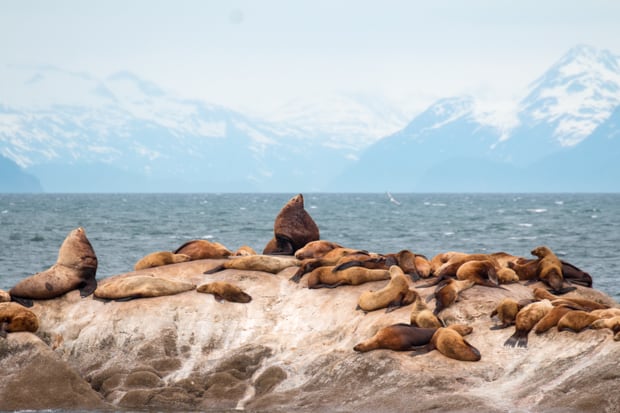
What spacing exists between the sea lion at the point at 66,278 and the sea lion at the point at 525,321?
7.08 meters

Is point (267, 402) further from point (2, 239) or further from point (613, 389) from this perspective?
point (2, 239)

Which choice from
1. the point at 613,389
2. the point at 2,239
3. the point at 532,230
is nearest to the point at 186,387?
the point at 613,389

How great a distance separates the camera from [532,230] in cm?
6162

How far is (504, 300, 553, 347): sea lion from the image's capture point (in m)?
13.1

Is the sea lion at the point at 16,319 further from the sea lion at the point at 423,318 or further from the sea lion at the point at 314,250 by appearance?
the sea lion at the point at 423,318

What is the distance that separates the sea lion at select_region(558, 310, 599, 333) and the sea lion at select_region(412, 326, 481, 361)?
1.24 m

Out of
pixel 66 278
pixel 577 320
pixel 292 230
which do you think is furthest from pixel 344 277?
pixel 66 278

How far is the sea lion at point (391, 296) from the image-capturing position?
572 inches

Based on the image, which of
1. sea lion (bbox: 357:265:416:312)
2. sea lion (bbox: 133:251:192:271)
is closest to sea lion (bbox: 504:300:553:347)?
sea lion (bbox: 357:265:416:312)

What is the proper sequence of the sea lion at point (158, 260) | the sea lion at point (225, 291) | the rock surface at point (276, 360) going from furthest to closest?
the sea lion at point (158, 260) < the sea lion at point (225, 291) < the rock surface at point (276, 360)

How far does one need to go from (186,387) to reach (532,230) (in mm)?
50682

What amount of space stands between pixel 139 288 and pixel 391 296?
4.12 meters

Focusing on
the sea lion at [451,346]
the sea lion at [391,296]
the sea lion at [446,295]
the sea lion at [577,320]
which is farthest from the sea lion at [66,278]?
the sea lion at [577,320]

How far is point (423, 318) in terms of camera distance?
13.4 metres
